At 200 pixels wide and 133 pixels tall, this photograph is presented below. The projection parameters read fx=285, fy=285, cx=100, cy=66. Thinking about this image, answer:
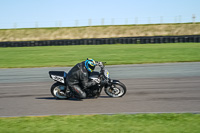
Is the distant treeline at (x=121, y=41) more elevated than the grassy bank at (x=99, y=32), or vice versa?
the grassy bank at (x=99, y=32)

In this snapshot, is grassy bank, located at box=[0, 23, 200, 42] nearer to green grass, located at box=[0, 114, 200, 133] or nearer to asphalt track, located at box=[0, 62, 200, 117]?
asphalt track, located at box=[0, 62, 200, 117]

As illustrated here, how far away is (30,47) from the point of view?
112 ft

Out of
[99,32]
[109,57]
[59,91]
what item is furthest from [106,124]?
[99,32]

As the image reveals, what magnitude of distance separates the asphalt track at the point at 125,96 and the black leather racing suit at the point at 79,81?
1.10ft

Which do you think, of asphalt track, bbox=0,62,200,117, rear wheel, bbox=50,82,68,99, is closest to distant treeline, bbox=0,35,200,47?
asphalt track, bbox=0,62,200,117

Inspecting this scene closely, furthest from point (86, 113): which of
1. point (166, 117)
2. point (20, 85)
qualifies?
point (20, 85)

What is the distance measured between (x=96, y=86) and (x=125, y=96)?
1135 millimetres

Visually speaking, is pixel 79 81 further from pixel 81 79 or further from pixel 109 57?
pixel 109 57

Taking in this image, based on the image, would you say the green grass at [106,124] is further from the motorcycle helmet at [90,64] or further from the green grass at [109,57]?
the green grass at [109,57]

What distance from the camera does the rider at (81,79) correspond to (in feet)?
30.1

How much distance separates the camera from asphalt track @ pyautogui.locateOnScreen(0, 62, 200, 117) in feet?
26.6

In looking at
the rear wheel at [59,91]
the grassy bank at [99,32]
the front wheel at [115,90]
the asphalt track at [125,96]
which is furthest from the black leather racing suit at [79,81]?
the grassy bank at [99,32]

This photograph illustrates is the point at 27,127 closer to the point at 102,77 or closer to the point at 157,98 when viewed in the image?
the point at 102,77

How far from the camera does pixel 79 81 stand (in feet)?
30.9
